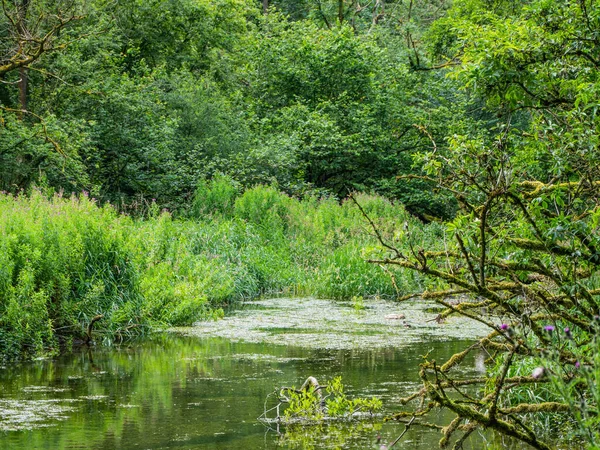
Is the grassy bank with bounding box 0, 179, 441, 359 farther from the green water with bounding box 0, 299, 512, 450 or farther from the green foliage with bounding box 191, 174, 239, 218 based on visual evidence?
the green water with bounding box 0, 299, 512, 450

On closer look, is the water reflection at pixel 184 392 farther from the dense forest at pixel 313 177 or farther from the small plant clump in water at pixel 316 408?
the dense forest at pixel 313 177

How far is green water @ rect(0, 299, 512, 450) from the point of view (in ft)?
24.2

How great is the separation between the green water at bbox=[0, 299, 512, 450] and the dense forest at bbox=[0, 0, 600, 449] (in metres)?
0.65

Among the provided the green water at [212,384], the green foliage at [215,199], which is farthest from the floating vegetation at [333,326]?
the green foliage at [215,199]

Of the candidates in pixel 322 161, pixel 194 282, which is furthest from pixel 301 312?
pixel 322 161

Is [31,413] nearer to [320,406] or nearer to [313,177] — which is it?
[320,406]

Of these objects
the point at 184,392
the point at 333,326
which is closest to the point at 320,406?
the point at 184,392

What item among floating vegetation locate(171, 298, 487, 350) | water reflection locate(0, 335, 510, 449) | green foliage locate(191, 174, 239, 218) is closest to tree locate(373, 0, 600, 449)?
water reflection locate(0, 335, 510, 449)

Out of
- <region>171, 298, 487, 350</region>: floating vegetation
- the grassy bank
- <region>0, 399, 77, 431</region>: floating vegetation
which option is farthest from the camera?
<region>171, 298, 487, 350</region>: floating vegetation

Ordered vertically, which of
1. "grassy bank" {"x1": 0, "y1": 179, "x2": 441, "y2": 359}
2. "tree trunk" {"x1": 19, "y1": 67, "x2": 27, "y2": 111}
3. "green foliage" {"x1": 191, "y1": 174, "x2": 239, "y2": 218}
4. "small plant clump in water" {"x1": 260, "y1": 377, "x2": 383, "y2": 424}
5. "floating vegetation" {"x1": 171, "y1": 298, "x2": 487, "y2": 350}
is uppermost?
"tree trunk" {"x1": 19, "y1": 67, "x2": 27, "y2": 111}

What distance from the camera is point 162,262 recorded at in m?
14.1

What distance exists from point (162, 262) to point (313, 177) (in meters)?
14.7

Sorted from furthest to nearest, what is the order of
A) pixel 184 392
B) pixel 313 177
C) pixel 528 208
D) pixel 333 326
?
pixel 313 177
pixel 333 326
pixel 184 392
pixel 528 208

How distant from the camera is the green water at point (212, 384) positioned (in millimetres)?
7363
